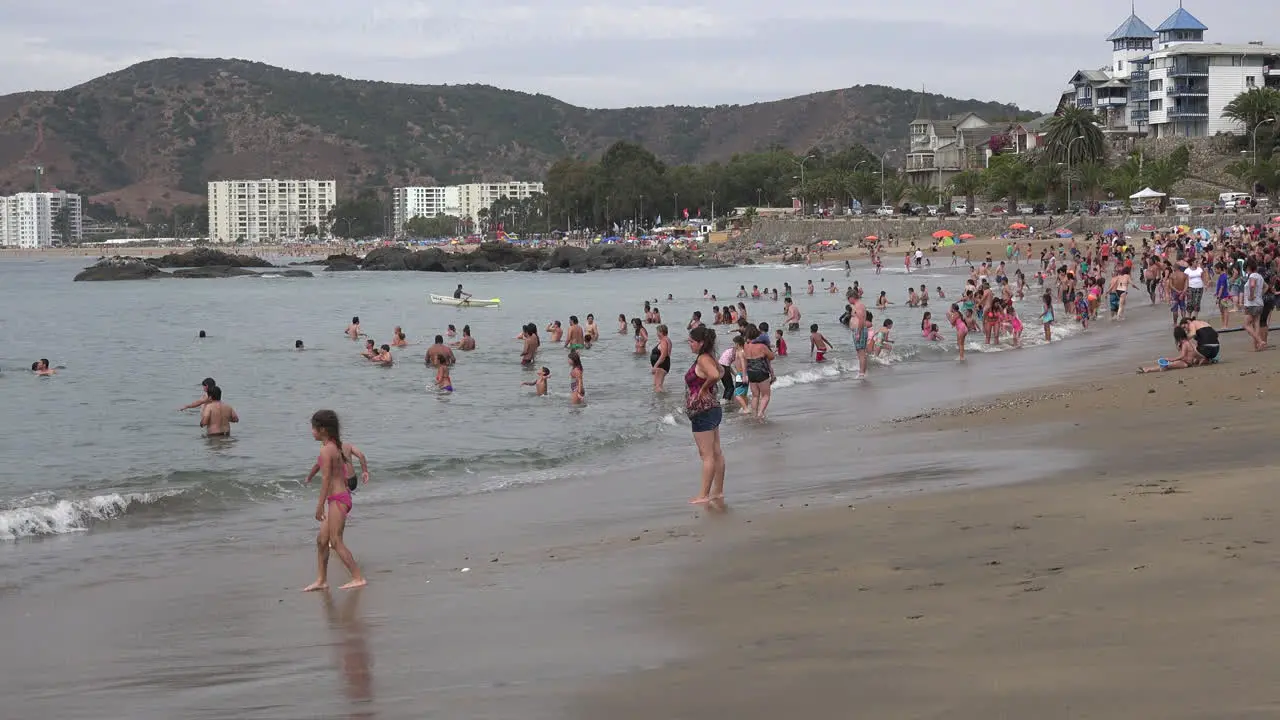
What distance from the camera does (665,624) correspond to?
20.8ft

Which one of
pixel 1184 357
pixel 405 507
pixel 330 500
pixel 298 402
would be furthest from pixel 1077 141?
pixel 330 500

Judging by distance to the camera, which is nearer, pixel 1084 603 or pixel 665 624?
pixel 1084 603

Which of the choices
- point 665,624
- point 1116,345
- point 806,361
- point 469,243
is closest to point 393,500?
point 665,624

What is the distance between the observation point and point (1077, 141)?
269 feet

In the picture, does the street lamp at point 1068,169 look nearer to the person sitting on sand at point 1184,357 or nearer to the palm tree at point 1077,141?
the palm tree at point 1077,141

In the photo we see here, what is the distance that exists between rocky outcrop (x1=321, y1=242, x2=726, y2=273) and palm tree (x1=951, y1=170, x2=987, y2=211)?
18.3m

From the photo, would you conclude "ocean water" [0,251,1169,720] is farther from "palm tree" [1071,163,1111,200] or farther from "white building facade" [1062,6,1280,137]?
"white building facade" [1062,6,1280,137]

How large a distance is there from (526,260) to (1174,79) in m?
47.6

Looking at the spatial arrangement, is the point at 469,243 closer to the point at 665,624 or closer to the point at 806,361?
the point at 806,361

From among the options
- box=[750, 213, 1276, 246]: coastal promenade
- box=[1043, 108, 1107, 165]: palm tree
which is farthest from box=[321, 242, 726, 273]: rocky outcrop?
box=[1043, 108, 1107, 165]: palm tree

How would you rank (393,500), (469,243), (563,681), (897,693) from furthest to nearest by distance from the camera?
1. (469,243)
2. (393,500)
3. (563,681)
4. (897,693)

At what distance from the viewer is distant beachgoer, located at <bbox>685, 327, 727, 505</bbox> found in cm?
992

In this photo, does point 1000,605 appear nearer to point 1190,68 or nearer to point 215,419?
point 215,419

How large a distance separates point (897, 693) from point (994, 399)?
11911mm
